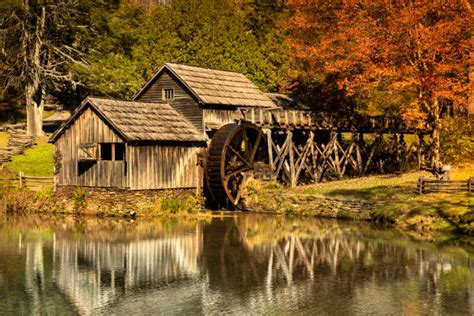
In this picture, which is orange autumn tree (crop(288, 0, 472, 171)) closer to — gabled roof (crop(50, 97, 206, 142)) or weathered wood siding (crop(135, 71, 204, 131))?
weathered wood siding (crop(135, 71, 204, 131))

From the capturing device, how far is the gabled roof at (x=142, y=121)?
33750 millimetres

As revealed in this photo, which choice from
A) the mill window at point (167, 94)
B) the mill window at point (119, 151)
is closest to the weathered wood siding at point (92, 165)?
the mill window at point (119, 151)

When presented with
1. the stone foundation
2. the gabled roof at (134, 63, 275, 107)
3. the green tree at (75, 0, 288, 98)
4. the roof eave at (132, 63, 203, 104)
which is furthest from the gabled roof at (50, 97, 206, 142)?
the green tree at (75, 0, 288, 98)

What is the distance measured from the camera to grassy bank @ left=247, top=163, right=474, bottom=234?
Answer: 28.0 metres

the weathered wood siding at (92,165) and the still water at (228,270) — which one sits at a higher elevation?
the weathered wood siding at (92,165)

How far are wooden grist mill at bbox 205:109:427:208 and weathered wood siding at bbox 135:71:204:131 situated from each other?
5.09 feet

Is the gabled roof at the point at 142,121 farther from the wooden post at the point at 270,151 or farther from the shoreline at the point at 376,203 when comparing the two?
the shoreline at the point at 376,203

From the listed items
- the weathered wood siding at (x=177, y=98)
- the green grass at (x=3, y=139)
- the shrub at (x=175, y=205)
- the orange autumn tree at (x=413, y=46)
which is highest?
the orange autumn tree at (x=413, y=46)

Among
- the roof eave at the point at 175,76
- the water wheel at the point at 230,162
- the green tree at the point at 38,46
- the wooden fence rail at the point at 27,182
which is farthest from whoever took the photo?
the green tree at the point at 38,46

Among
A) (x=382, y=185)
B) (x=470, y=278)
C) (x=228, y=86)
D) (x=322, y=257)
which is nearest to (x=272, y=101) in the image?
(x=228, y=86)

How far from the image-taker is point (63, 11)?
55.4m

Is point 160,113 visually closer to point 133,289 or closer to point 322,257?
point 322,257

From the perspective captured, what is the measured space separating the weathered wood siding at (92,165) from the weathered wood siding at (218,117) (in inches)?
224

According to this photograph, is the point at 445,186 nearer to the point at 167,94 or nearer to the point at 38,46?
the point at 167,94
